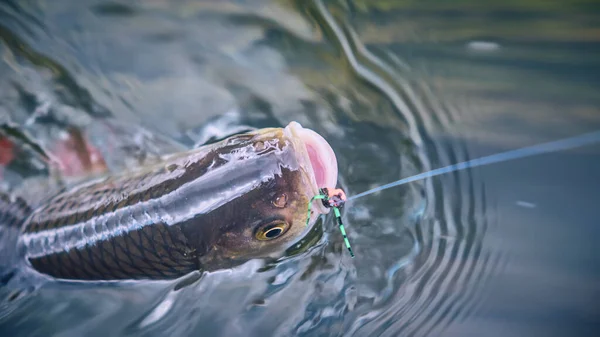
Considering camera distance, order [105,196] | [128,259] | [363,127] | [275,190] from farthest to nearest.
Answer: [363,127] → [105,196] → [128,259] → [275,190]

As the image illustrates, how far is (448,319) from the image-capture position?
9.08 ft

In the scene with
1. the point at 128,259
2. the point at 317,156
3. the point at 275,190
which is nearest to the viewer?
the point at 275,190

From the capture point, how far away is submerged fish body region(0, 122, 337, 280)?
2422 millimetres

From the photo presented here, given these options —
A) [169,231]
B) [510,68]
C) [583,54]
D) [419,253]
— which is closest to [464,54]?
[510,68]

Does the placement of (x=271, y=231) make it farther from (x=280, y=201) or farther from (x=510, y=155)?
(x=510, y=155)

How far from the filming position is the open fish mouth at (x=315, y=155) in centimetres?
244

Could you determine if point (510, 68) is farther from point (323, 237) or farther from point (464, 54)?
point (323, 237)

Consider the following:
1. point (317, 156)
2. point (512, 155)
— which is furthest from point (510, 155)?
point (317, 156)

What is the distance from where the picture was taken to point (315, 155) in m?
2.51

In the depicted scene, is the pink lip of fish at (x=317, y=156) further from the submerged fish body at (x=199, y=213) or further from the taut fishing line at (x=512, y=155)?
the taut fishing line at (x=512, y=155)

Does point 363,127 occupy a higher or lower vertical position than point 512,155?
higher

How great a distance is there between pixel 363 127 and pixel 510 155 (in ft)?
2.86

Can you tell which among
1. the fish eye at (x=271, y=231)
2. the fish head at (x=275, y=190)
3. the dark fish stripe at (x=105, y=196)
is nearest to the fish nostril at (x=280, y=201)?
the fish head at (x=275, y=190)

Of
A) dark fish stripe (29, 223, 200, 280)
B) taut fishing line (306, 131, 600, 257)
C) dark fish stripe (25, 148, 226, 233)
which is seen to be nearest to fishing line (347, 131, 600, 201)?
taut fishing line (306, 131, 600, 257)
